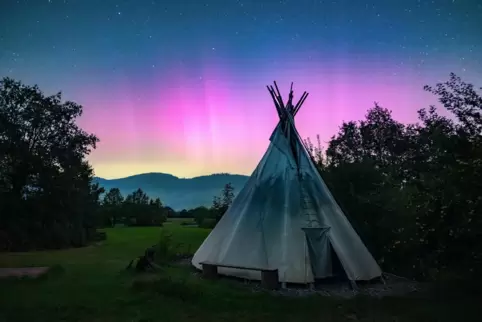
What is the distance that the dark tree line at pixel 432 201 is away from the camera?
705 cm

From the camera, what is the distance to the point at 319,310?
7160 millimetres

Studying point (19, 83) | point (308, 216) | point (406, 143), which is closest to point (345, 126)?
point (406, 143)

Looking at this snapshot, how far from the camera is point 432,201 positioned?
7574 millimetres

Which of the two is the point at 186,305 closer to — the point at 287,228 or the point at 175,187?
the point at 287,228

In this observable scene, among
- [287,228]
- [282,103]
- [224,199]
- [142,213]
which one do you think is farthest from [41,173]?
[287,228]

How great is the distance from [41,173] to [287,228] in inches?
720

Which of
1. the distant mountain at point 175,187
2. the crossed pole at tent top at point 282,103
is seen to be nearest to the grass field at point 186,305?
the crossed pole at tent top at point 282,103

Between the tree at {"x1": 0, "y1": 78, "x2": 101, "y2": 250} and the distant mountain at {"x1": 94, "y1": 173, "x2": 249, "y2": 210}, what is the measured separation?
36181 mm

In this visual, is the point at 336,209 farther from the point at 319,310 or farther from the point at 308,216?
the point at 319,310

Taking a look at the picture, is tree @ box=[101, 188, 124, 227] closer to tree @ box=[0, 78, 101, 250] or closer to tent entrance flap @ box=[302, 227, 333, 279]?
tree @ box=[0, 78, 101, 250]

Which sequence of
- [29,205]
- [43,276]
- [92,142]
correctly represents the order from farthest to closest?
[92,142], [29,205], [43,276]

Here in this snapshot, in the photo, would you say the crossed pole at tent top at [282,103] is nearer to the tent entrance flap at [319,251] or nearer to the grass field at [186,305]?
the tent entrance flap at [319,251]

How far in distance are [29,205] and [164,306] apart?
18.8 meters

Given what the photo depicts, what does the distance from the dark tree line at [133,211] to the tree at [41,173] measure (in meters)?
8.58
